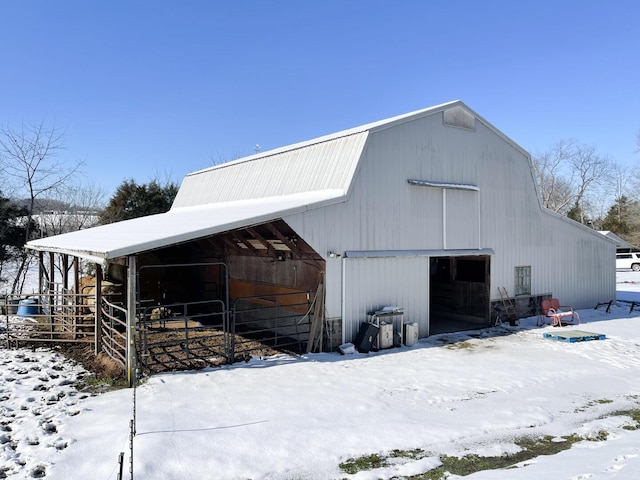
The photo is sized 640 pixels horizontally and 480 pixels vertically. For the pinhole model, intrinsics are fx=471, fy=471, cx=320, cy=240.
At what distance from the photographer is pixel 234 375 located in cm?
848

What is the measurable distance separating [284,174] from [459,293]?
7.08 m

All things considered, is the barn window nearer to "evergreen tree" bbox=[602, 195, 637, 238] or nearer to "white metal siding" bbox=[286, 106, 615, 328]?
"white metal siding" bbox=[286, 106, 615, 328]

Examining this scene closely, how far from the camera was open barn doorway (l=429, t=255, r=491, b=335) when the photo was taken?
46.4ft

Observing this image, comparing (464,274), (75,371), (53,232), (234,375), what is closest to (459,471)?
(234,375)

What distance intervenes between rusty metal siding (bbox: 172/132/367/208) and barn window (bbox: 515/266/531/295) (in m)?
6.99

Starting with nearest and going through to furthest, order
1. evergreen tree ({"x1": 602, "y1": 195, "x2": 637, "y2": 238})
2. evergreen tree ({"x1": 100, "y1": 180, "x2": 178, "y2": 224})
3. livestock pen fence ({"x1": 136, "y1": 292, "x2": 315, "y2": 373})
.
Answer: livestock pen fence ({"x1": 136, "y1": 292, "x2": 315, "y2": 373}) → evergreen tree ({"x1": 100, "y1": 180, "x2": 178, "y2": 224}) → evergreen tree ({"x1": 602, "y1": 195, "x2": 637, "y2": 238})

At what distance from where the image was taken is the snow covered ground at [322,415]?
5.08 metres

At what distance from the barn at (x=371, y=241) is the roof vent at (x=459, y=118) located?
5cm

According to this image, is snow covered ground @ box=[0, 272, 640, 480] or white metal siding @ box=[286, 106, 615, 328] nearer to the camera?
snow covered ground @ box=[0, 272, 640, 480]

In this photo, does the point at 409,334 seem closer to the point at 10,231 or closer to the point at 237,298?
the point at 237,298

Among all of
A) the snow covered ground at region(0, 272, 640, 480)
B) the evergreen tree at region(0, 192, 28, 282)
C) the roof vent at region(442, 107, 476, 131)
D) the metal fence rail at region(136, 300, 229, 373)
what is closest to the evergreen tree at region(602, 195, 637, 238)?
the roof vent at region(442, 107, 476, 131)

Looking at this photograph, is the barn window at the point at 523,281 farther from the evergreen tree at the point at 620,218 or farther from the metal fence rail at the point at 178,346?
the evergreen tree at the point at 620,218

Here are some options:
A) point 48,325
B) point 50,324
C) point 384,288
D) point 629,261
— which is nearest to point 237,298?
point 384,288

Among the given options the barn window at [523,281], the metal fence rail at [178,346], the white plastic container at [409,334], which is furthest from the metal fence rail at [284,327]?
the barn window at [523,281]
